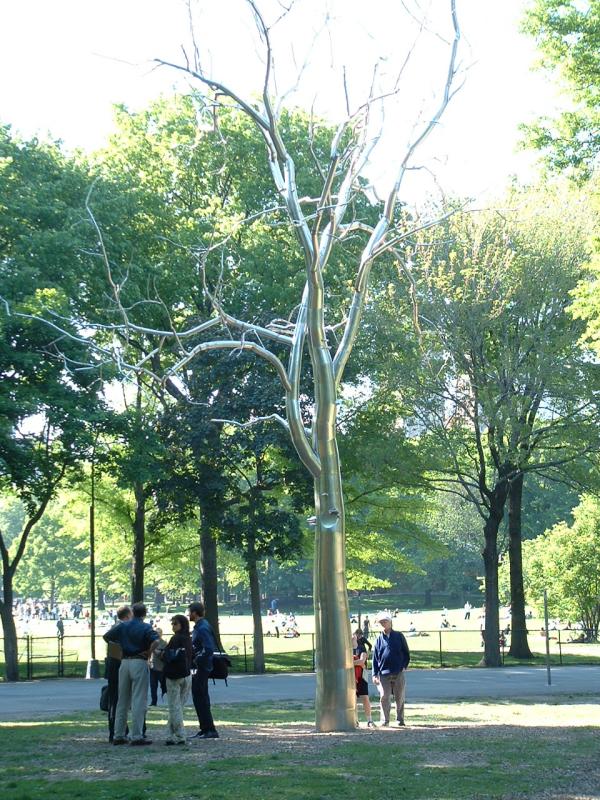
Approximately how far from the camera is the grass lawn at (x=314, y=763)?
9609mm

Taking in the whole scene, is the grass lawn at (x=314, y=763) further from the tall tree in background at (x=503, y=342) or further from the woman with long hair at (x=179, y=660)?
the tall tree in background at (x=503, y=342)

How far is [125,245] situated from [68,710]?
14822 mm

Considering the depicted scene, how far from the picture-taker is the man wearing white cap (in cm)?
1650

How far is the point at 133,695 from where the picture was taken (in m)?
13.7

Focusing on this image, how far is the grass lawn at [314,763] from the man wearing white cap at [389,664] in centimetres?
58

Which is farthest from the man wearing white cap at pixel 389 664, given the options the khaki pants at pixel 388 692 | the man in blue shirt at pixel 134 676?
the man in blue shirt at pixel 134 676

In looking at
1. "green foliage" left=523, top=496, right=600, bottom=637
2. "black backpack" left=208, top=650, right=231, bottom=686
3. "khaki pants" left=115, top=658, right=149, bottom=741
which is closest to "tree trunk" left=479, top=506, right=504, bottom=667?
"green foliage" left=523, top=496, right=600, bottom=637

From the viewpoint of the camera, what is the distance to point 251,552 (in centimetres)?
3669

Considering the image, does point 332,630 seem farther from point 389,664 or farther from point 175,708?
point 175,708

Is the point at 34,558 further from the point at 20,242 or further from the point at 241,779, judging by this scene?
the point at 241,779

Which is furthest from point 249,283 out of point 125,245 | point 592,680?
point 592,680

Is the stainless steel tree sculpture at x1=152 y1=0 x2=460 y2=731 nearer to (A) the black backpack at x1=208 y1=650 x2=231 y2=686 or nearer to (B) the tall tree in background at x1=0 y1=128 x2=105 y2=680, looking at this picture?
(A) the black backpack at x1=208 y1=650 x2=231 y2=686

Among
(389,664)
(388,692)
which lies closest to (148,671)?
(389,664)

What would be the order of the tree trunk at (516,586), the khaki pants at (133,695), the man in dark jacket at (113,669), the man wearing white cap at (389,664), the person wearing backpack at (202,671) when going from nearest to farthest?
the khaki pants at (133,695) < the man in dark jacket at (113,669) < the person wearing backpack at (202,671) < the man wearing white cap at (389,664) < the tree trunk at (516,586)
